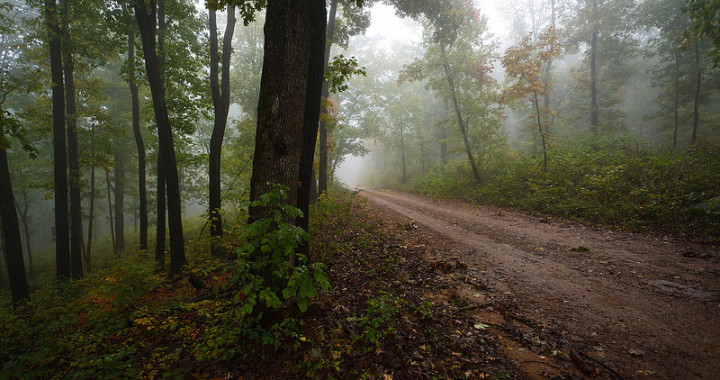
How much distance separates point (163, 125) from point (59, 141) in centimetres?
523

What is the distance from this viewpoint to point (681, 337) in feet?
9.82

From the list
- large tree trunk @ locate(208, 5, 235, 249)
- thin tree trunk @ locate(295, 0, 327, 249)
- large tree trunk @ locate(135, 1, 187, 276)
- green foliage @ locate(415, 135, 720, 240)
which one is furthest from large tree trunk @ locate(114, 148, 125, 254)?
green foliage @ locate(415, 135, 720, 240)

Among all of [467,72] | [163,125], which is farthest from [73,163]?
[467,72]

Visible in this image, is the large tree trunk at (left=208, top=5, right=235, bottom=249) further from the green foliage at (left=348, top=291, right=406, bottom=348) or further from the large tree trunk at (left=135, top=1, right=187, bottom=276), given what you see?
the green foliage at (left=348, top=291, right=406, bottom=348)

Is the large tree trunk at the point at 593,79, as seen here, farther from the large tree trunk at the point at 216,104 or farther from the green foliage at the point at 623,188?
the large tree trunk at the point at 216,104

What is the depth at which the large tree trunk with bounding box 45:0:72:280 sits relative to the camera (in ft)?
28.6

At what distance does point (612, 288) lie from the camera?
13.8 feet

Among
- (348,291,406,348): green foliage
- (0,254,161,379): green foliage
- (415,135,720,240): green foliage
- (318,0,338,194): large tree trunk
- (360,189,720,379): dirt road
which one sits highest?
(318,0,338,194): large tree trunk

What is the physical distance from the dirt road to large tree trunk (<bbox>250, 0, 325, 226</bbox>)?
395 centimetres

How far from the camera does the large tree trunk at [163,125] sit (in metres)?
7.18

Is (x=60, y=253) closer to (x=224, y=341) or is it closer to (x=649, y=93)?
(x=224, y=341)

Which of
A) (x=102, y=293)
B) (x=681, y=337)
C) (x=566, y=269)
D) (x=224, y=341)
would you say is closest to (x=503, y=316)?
(x=681, y=337)

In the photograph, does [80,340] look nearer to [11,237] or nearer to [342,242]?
[342,242]

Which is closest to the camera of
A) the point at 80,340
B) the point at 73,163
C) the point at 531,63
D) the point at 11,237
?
the point at 80,340
